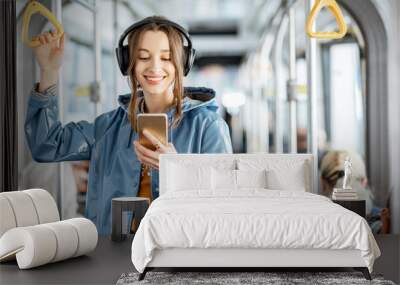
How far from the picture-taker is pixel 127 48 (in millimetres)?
6930

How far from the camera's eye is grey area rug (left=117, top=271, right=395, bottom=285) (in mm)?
4645

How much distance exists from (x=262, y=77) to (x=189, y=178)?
4.84 feet

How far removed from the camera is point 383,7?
6.91 metres

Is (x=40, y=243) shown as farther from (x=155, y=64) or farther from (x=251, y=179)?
(x=155, y=64)

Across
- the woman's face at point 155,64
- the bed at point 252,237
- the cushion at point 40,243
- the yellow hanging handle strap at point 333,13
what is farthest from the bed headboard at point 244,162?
the bed at point 252,237

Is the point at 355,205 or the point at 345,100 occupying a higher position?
the point at 345,100

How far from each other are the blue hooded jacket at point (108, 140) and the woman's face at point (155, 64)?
0.77 ft

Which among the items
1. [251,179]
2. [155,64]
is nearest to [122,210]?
[251,179]

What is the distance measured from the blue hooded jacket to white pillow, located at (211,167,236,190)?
72 centimetres

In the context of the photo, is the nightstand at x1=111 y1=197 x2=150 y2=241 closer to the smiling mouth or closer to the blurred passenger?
the smiling mouth

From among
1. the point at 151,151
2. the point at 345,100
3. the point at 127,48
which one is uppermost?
the point at 127,48

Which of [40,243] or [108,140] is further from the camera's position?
[108,140]

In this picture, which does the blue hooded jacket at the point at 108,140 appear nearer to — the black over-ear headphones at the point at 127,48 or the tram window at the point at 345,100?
the black over-ear headphones at the point at 127,48

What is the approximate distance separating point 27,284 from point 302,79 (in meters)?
3.57
